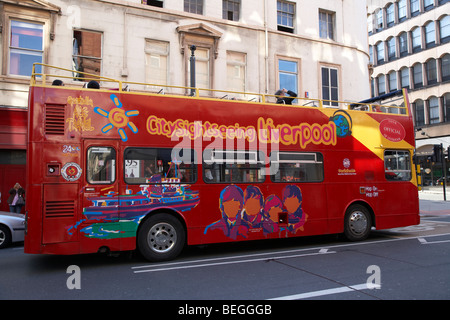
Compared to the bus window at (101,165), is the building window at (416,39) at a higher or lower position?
higher

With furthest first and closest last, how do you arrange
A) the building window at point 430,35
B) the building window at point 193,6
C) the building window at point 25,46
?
the building window at point 430,35
the building window at point 193,6
the building window at point 25,46

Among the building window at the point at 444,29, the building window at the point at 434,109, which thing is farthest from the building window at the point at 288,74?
the building window at the point at 444,29

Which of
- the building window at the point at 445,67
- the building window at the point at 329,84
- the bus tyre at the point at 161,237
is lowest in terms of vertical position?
the bus tyre at the point at 161,237

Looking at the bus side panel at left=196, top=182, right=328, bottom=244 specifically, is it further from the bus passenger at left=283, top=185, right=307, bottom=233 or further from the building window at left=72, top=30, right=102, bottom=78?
the building window at left=72, top=30, right=102, bottom=78

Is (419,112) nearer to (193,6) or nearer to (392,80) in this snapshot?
(392,80)

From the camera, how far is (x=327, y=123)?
30.5 ft

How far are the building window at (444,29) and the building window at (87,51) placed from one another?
3836 cm

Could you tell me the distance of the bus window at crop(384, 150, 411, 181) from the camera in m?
10.0

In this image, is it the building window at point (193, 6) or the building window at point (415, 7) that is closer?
the building window at point (193, 6)

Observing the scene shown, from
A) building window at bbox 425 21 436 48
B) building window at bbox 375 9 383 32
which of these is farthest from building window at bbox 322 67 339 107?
building window at bbox 375 9 383 32

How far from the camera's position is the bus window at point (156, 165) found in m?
7.30

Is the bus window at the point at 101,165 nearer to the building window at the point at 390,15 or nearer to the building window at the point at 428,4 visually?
the building window at the point at 428,4

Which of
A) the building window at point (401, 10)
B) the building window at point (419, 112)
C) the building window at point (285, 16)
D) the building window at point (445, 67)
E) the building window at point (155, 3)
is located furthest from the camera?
the building window at point (401, 10)

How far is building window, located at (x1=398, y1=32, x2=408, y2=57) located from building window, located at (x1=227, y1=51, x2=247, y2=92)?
34.4 metres
